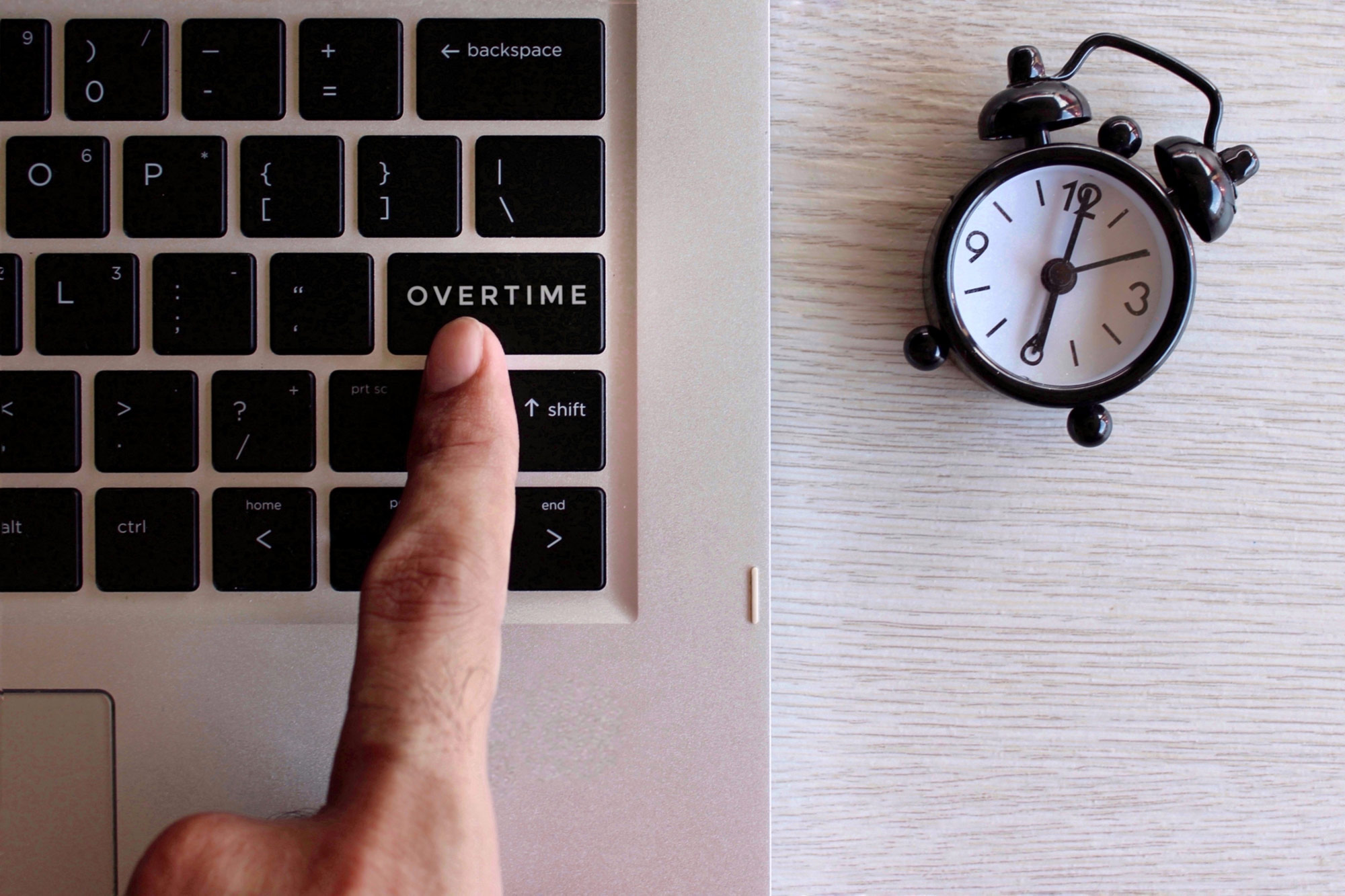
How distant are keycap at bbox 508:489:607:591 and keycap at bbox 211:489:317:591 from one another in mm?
95

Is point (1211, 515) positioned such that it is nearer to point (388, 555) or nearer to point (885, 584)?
point (885, 584)

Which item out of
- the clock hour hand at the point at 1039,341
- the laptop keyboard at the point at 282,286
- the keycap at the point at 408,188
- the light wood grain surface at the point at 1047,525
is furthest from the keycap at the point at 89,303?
the clock hour hand at the point at 1039,341

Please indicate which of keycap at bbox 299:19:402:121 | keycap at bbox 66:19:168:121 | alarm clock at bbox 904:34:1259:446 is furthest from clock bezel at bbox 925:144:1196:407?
keycap at bbox 66:19:168:121

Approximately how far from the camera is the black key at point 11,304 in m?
0.40

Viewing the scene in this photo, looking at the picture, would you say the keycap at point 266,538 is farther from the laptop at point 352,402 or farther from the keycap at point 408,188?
the keycap at point 408,188

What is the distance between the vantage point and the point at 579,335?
1.32ft

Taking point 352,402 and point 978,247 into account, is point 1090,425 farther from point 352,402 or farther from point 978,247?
point 352,402

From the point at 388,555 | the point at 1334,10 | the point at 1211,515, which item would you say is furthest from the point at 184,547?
the point at 1334,10

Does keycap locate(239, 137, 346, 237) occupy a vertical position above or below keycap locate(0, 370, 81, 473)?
above

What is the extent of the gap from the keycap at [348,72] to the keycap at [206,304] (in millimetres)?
80

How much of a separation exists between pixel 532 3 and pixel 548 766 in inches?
13.8

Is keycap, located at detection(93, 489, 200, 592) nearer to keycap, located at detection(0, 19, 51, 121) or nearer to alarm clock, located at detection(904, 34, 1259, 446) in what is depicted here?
keycap, located at detection(0, 19, 51, 121)

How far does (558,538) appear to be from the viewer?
0.40m

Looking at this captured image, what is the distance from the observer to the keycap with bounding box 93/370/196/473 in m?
0.40
